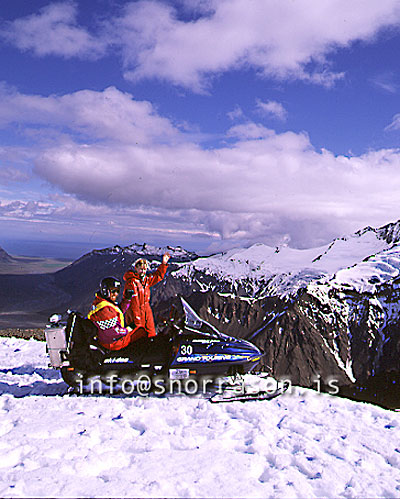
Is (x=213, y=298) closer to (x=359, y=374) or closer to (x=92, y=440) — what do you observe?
(x=359, y=374)

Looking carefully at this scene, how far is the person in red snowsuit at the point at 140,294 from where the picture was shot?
27.2 feet

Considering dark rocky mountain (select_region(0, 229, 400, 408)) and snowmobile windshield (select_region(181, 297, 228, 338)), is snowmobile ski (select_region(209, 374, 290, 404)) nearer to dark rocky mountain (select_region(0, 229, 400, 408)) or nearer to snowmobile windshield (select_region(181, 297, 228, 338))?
snowmobile windshield (select_region(181, 297, 228, 338))

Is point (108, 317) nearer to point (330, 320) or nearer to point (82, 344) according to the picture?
point (82, 344)

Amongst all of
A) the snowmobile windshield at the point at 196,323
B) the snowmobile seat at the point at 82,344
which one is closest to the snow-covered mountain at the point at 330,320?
the snowmobile windshield at the point at 196,323

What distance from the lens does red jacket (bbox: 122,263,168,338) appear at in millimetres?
8266

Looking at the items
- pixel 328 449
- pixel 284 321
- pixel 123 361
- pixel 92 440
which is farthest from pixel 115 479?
pixel 284 321

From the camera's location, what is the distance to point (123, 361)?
6816 mm

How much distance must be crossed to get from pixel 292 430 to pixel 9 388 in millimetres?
5695

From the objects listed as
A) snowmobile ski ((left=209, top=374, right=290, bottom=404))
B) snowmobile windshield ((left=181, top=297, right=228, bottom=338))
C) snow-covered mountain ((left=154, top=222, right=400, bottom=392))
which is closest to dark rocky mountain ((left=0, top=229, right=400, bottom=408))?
snow-covered mountain ((left=154, top=222, right=400, bottom=392))

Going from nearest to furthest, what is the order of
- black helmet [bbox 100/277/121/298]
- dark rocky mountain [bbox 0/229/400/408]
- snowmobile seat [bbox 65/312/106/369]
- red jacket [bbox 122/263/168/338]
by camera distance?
snowmobile seat [bbox 65/312/106/369] < black helmet [bbox 100/277/121/298] < red jacket [bbox 122/263/168/338] < dark rocky mountain [bbox 0/229/400/408]

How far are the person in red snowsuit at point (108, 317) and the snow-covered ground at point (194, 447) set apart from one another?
3.36ft

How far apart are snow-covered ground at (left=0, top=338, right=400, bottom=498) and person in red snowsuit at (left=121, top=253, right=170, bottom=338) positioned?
7.00 feet

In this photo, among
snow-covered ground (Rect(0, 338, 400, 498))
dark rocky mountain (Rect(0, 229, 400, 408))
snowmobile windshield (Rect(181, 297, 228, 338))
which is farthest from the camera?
dark rocky mountain (Rect(0, 229, 400, 408))

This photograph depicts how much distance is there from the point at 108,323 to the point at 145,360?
1.01 metres
